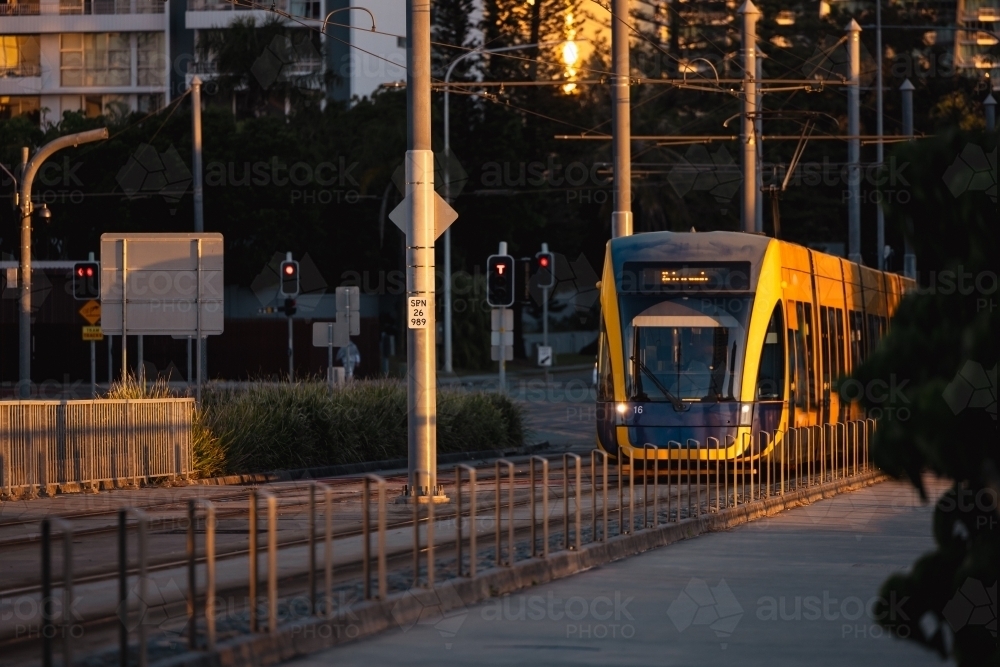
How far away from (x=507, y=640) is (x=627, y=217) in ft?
62.8

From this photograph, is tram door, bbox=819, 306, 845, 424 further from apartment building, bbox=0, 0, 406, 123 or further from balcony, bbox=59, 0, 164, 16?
balcony, bbox=59, 0, 164, 16

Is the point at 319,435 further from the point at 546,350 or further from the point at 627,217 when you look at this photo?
the point at 546,350

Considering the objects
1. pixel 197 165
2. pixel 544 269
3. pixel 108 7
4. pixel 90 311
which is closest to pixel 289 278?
pixel 197 165

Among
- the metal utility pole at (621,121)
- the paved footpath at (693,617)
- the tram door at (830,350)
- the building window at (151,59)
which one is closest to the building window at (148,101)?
the building window at (151,59)

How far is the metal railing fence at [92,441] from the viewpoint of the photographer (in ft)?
65.8

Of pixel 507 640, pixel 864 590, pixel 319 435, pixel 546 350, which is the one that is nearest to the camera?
pixel 507 640

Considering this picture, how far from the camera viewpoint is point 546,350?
51906 mm

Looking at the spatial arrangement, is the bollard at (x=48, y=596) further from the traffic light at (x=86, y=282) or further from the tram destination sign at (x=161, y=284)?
the traffic light at (x=86, y=282)

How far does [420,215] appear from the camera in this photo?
1852cm

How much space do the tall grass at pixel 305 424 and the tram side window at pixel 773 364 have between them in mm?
7148

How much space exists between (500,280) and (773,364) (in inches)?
485

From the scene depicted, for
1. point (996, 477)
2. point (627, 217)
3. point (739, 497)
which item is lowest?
point (739, 497)

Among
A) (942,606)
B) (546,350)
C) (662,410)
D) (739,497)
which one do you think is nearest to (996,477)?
(942,606)

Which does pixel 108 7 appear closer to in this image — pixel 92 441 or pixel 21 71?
pixel 21 71
